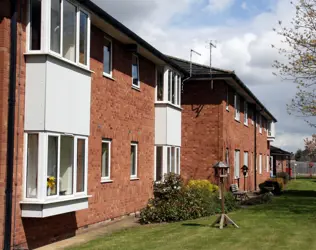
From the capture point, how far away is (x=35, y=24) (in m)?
10.7

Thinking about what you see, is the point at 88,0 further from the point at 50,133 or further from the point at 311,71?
the point at 311,71

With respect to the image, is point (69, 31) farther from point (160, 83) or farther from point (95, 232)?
point (160, 83)

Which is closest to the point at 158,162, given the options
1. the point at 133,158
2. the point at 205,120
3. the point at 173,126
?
the point at 173,126

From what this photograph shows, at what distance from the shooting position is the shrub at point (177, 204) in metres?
15.9

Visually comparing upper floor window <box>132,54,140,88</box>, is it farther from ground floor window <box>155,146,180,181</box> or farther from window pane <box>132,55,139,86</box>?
ground floor window <box>155,146,180,181</box>

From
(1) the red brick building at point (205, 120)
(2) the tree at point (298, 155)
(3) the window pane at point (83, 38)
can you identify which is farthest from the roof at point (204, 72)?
(2) the tree at point (298, 155)

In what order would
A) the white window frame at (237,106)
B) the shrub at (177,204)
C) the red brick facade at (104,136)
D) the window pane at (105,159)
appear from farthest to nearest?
1. the white window frame at (237,106)
2. the shrub at (177,204)
3. the window pane at (105,159)
4. the red brick facade at (104,136)

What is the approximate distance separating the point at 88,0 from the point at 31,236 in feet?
19.3

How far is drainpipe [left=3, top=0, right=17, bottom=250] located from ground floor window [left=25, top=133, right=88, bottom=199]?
0.56 metres

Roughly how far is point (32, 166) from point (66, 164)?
1.26 m

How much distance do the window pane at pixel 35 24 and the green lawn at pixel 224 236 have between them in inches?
184

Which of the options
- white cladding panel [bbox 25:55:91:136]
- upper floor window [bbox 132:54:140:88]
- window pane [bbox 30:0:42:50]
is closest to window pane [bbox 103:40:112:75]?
upper floor window [bbox 132:54:140:88]

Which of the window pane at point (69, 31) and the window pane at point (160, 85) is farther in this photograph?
the window pane at point (160, 85)

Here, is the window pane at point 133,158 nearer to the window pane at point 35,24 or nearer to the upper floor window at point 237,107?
the window pane at point 35,24
